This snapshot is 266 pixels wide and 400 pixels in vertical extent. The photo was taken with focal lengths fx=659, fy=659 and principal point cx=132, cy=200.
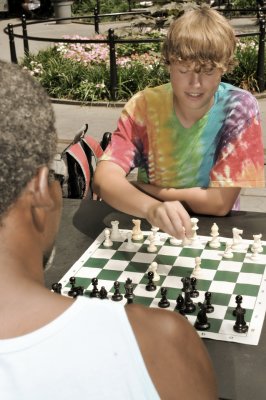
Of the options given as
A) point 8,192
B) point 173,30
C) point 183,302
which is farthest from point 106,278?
point 8,192

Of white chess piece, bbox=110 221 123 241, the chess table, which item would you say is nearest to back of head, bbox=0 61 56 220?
the chess table

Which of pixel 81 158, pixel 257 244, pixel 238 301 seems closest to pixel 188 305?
pixel 238 301

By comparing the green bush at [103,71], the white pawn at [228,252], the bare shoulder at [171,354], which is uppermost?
the bare shoulder at [171,354]

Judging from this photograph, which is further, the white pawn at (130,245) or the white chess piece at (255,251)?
the white pawn at (130,245)

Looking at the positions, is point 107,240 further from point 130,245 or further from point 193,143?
point 193,143

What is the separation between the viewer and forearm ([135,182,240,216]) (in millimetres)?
2859

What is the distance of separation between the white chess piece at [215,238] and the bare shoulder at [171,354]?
1.28 m

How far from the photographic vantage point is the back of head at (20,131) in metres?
1.11

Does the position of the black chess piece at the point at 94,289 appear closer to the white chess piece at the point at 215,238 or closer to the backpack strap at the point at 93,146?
the white chess piece at the point at 215,238

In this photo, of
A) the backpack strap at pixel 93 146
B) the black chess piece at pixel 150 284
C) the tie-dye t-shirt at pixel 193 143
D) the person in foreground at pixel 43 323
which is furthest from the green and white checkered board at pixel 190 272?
the backpack strap at pixel 93 146

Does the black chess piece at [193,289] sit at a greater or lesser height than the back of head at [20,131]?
lesser

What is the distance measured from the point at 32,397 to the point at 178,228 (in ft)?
4.63

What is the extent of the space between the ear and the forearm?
68.0 inches

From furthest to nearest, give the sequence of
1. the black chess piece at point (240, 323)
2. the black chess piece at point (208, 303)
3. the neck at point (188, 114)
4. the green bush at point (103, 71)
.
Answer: the green bush at point (103, 71) < the neck at point (188, 114) < the black chess piece at point (208, 303) < the black chess piece at point (240, 323)
